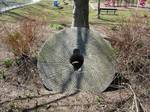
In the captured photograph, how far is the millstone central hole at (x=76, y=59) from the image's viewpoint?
6723mm

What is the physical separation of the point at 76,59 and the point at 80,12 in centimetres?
197

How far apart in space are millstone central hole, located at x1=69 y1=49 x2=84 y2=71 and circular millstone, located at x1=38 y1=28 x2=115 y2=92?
2.6 inches

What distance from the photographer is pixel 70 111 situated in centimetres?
560

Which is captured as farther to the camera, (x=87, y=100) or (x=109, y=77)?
(x=109, y=77)

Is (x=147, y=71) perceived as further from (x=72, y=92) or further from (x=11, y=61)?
(x=11, y=61)

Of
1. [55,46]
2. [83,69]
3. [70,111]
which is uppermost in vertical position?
[55,46]

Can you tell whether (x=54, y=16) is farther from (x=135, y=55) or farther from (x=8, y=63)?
(x=135, y=55)

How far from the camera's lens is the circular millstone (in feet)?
21.2

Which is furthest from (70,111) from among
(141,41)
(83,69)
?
(141,41)

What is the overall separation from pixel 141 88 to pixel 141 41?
1242mm

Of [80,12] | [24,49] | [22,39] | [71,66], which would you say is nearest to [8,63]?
[24,49]

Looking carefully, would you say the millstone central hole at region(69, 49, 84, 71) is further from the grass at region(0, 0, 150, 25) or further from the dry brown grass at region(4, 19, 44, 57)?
the grass at region(0, 0, 150, 25)

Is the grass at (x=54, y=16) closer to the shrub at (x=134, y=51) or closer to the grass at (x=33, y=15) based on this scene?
the grass at (x=33, y=15)

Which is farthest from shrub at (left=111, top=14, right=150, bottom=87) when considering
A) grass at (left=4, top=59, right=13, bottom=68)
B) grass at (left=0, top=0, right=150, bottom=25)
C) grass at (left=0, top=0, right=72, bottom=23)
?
grass at (left=0, top=0, right=72, bottom=23)
